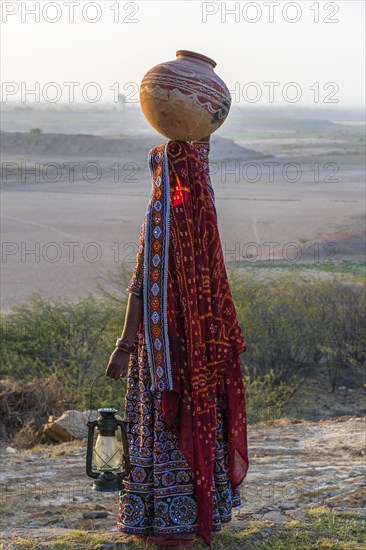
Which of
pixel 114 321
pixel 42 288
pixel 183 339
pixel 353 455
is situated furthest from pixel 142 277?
pixel 42 288

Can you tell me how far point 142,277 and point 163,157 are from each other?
48 centimetres

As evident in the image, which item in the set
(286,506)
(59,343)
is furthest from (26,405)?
(286,506)

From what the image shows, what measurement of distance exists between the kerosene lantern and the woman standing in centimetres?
6

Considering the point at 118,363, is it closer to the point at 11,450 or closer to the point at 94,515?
the point at 94,515

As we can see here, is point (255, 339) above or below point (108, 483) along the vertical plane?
above

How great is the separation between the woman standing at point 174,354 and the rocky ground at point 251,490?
287 millimetres

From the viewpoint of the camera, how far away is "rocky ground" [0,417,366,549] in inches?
174

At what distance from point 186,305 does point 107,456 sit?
0.68m

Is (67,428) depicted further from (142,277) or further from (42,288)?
(42,288)

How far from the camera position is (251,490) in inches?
222

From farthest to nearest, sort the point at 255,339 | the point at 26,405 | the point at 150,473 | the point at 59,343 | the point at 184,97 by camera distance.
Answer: the point at 255,339
the point at 59,343
the point at 26,405
the point at 150,473
the point at 184,97

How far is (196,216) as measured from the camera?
13.2ft

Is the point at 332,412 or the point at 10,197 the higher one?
the point at 10,197

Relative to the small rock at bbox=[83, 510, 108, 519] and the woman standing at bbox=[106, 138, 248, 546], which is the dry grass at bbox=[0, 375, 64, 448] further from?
the woman standing at bbox=[106, 138, 248, 546]
